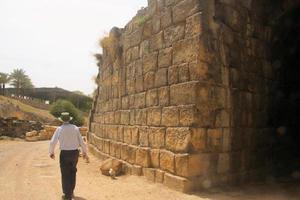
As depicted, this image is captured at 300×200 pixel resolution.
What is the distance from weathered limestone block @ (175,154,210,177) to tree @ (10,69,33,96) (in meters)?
50.3

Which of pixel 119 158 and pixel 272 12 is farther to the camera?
pixel 119 158

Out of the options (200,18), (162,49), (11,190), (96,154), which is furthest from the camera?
(96,154)

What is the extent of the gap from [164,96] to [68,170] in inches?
89.5

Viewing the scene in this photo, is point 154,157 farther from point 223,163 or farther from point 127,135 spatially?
point 127,135

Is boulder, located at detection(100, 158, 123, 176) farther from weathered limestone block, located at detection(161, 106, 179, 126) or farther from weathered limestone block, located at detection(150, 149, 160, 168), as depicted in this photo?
weathered limestone block, located at detection(161, 106, 179, 126)

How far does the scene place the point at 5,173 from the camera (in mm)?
8703

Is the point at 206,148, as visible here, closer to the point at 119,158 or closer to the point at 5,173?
the point at 119,158

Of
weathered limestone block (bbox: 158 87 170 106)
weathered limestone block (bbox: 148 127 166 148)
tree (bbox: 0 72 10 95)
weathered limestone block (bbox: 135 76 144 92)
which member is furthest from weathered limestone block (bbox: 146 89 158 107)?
tree (bbox: 0 72 10 95)

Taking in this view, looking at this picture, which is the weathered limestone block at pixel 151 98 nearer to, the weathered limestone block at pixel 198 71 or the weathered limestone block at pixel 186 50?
the weathered limestone block at pixel 186 50

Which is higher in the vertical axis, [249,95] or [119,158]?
[249,95]

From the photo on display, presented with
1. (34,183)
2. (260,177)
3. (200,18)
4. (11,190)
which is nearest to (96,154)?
(34,183)

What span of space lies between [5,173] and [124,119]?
10.8 feet

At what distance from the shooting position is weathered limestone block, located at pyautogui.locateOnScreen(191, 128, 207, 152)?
19.3 feet

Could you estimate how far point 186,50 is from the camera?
623 centimetres
